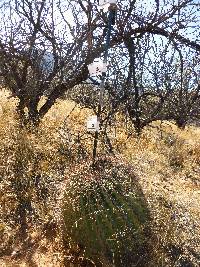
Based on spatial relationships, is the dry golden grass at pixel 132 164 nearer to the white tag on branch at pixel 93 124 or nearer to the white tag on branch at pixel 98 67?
the white tag on branch at pixel 93 124

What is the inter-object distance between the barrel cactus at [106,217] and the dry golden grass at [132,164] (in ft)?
0.69

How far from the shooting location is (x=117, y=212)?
11.7 ft

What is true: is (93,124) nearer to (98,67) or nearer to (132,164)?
(98,67)

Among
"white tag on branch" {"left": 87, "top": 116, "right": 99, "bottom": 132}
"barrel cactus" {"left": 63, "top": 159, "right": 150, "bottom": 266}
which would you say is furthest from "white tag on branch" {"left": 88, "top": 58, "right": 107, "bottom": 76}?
"barrel cactus" {"left": 63, "top": 159, "right": 150, "bottom": 266}

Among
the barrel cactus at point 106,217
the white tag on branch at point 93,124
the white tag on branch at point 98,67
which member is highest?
the white tag on branch at point 98,67

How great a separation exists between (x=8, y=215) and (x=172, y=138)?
4.89 metres

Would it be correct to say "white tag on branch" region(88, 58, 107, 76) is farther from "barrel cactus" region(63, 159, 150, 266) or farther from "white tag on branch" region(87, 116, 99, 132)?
"barrel cactus" region(63, 159, 150, 266)

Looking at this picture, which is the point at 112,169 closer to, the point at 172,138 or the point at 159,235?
the point at 159,235

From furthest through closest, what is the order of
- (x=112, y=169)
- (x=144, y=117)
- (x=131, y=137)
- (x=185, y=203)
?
1. (x=144, y=117)
2. (x=131, y=137)
3. (x=185, y=203)
4. (x=112, y=169)

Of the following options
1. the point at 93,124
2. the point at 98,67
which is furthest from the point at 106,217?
the point at 98,67

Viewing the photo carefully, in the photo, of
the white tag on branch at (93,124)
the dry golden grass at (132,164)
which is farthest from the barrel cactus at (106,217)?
the white tag on branch at (93,124)

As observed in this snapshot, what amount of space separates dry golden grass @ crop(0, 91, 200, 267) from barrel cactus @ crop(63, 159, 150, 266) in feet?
0.69

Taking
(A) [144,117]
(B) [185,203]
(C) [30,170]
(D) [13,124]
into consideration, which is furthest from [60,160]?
(A) [144,117]

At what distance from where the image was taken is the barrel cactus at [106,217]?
3551 millimetres
